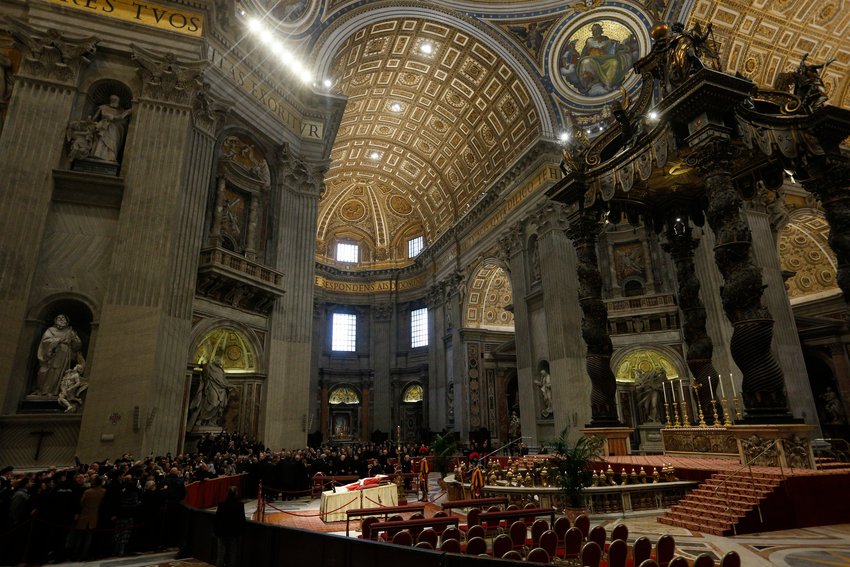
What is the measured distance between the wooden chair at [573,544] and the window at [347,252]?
2753cm

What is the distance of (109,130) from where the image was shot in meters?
10.9

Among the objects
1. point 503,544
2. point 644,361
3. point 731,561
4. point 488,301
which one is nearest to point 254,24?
point 503,544

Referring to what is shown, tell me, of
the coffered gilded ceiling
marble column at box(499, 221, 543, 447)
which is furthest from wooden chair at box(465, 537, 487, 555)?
the coffered gilded ceiling

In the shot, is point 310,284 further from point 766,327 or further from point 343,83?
point 766,327

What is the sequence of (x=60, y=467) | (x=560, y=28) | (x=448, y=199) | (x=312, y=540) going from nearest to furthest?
(x=312, y=540) < (x=60, y=467) < (x=560, y=28) < (x=448, y=199)

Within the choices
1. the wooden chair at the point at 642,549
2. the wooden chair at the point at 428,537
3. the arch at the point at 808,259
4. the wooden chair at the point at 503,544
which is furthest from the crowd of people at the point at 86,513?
the arch at the point at 808,259

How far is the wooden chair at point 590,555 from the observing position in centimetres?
343

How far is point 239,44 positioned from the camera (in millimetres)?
13203

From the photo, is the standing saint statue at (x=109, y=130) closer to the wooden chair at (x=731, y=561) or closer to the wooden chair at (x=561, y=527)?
the wooden chair at (x=561, y=527)

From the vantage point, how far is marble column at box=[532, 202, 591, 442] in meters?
15.1

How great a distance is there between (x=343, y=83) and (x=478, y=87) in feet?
19.3

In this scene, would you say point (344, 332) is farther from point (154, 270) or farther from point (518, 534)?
point (518, 534)

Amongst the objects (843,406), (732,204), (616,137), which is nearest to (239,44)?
(616,137)

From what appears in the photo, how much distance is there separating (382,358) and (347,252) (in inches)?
288
